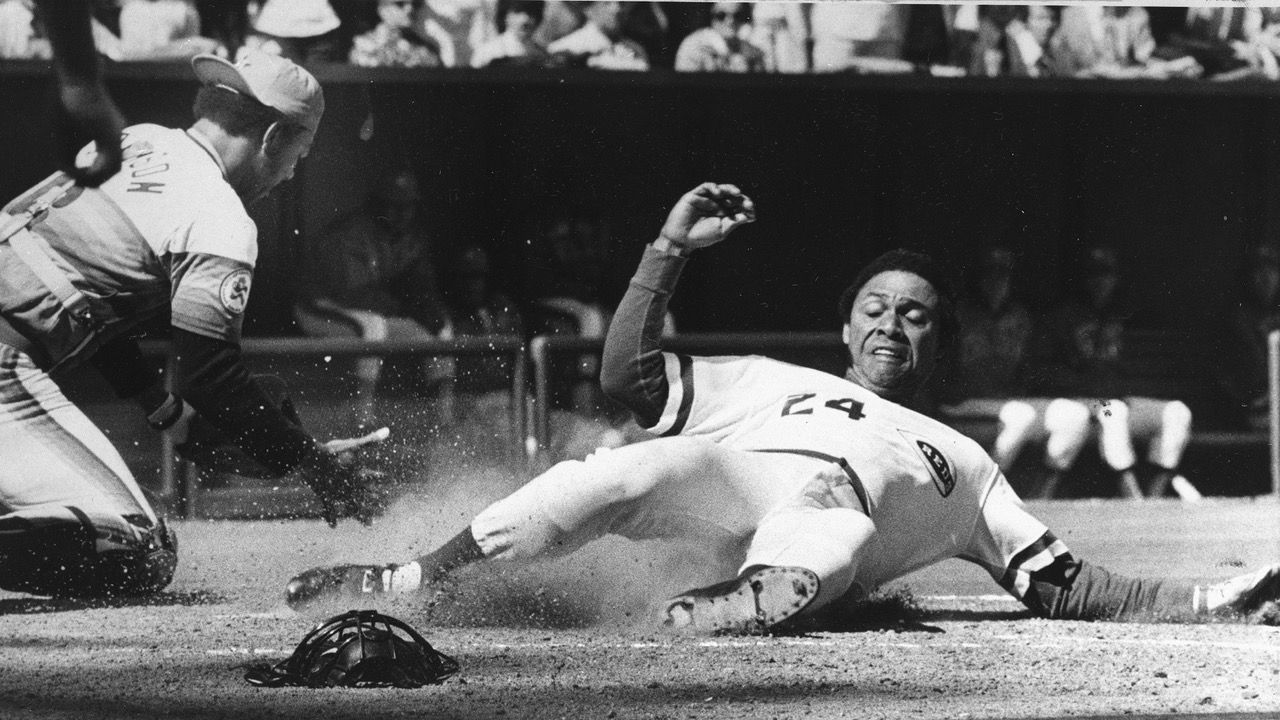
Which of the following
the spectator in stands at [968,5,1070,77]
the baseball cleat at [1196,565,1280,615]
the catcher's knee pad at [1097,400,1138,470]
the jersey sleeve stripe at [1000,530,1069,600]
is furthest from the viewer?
the spectator in stands at [968,5,1070,77]

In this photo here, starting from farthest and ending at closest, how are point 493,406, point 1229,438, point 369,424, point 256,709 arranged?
1. point 1229,438
2. point 493,406
3. point 369,424
4. point 256,709

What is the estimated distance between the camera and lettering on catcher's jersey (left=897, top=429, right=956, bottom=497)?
13.3 feet

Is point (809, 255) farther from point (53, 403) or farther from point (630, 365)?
point (53, 403)

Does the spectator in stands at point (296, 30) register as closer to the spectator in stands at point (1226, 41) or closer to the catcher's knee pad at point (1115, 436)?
the catcher's knee pad at point (1115, 436)

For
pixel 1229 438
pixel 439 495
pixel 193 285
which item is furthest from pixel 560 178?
pixel 1229 438

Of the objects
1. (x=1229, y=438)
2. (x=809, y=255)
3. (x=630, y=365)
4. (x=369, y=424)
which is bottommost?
(x=1229, y=438)

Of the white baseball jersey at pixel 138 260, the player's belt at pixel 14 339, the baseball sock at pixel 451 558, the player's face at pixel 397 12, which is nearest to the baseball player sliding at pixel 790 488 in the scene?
the baseball sock at pixel 451 558

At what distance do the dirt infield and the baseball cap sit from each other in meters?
1.16

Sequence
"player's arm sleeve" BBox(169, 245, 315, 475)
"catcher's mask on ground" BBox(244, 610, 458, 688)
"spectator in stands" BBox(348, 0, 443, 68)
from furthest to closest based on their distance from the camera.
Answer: "spectator in stands" BBox(348, 0, 443, 68), "player's arm sleeve" BBox(169, 245, 315, 475), "catcher's mask on ground" BBox(244, 610, 458, 688)

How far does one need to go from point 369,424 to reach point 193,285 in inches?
48.1

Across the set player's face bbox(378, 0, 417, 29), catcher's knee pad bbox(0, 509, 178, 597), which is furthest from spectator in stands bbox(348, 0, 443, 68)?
catcher's knee pad bbox(0, 509, 178, 597)

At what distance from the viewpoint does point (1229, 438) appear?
6.58 meters

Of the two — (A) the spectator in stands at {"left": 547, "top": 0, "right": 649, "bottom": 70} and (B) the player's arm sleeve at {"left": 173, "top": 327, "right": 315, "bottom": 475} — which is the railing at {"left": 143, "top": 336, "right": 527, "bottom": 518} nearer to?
(B) the player's arm sleeve at {"left": 173, "top": 327, "right": 315, "bottom": 475}

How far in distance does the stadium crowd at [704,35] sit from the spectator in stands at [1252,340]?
0.76m
